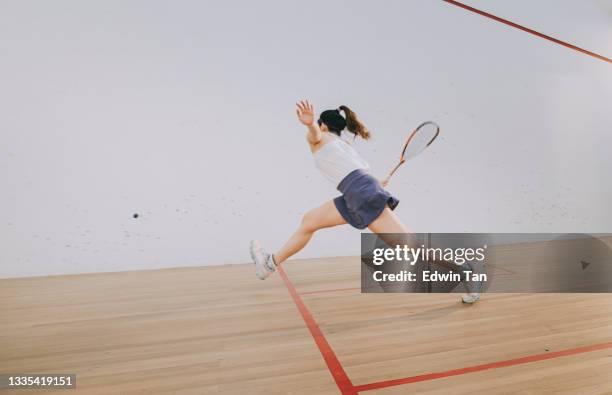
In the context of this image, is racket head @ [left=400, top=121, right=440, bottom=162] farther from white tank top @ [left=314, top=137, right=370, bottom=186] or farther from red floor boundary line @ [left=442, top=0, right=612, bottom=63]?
red floor boundary line @ [left=442, top=0, right=612, bottom=63]

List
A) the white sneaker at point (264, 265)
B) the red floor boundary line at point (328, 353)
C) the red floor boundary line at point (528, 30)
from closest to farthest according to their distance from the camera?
the red floor boundary line at point (328, 353) → the white sneaker at point (264, 265) → the red floor boundary line at point (528, 30)

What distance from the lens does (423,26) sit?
9.78 ft

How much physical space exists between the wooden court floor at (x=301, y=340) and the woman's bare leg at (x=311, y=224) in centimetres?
20

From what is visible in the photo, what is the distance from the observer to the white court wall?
88.2 inches

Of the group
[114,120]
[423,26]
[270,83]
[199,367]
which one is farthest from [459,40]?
[199,367]

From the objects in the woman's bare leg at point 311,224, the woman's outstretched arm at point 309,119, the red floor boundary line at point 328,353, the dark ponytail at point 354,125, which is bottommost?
the red floor boundary line at point 328,353

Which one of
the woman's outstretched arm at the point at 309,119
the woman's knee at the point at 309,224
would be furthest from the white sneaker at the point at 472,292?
the woman's outstretched arm at the point at 309,119

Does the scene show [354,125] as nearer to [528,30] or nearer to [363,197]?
[363,197]

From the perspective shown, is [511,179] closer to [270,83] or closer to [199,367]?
[270,83]

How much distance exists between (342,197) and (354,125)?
99cm

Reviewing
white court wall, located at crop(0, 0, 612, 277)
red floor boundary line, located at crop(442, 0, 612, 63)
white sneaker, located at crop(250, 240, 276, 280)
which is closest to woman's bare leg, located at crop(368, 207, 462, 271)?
white sneaker, located at crop(250, 240, 276, 280)

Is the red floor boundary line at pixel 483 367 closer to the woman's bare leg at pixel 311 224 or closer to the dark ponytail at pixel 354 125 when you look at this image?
the woman's bare leg at pixel 311 224

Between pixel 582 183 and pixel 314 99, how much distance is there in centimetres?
302

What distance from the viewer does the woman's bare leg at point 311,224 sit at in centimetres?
209
